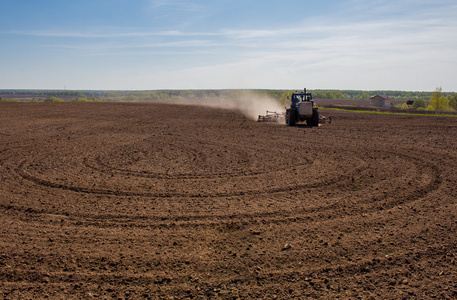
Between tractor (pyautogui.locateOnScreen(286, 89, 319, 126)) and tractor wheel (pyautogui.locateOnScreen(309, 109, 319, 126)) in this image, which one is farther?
tractor wheel (pyautogui.locateOnScreen(309, 109, 319, 126))

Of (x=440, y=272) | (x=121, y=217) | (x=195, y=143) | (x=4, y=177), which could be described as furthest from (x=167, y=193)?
(x=195, y=143)

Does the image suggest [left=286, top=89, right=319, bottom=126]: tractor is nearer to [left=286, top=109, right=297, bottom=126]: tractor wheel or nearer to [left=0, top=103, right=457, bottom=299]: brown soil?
[left=286, top=109, right=297, bottom=126]: tractor wheel

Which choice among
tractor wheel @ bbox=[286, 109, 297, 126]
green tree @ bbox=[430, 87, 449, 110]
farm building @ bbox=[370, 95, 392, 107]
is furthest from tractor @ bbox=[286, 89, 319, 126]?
farm building @ bbox=[370, 95, 392, 107]

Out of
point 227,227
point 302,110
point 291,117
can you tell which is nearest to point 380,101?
point 302,110

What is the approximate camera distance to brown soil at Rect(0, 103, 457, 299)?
16.1 feet

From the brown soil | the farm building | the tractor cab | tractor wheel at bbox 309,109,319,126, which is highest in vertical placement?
the farm building

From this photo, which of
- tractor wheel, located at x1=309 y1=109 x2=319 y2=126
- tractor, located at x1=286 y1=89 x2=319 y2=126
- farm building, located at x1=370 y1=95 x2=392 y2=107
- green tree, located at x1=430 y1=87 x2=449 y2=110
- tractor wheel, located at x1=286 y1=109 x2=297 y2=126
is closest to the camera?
tractor, located at x1=286 y1=89 x2=319 y2=126

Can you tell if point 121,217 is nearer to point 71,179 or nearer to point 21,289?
point 21,289

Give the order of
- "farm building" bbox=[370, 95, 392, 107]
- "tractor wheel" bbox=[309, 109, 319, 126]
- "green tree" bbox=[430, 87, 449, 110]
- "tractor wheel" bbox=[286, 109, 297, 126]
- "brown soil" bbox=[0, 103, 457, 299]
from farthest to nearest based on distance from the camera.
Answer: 1. "farm building" bbox=[370, 95, 392, 107]
2. "green tree" bbox=[430, 87, 449, 110]
3. "tractor wheel" bbox=[309, 109, 319, 126]
4. "tractor wheel" bbox=[286, 109, 297, 126]
5. "brown soil" bbox=[0, 103, 457, 299]

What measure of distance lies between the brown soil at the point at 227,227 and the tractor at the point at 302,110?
39.8 ft

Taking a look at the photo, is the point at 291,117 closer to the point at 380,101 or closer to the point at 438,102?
the point at 438,102

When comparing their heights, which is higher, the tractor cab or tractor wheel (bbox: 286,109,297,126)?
the tractor cab

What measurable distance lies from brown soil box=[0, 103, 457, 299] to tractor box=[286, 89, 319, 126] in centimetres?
1213

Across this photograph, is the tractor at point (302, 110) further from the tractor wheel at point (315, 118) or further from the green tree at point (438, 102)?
the green tree at point (438, 102)
